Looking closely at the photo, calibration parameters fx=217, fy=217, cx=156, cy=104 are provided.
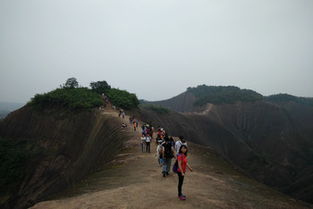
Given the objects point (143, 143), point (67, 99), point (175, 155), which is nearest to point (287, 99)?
point (67, 99)

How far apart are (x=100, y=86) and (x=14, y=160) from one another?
2802 centimetres

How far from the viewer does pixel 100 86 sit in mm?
57469

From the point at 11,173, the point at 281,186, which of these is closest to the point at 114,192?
the point at 11,173

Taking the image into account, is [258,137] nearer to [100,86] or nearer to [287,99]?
[287,99]

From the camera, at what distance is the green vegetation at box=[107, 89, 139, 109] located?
47487 mm

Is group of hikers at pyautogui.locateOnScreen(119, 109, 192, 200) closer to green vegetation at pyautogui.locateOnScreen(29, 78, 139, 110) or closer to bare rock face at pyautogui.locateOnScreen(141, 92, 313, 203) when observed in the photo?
green vegetation at pyautogui.locateOnScreen(29, 78, 139, 110)

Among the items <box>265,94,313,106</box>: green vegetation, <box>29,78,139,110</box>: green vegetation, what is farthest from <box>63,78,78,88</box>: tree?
<box>265,94,313,106</box>: green vegetation

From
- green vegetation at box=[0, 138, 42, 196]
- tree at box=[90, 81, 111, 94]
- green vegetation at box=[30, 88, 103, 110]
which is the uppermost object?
tree at box=[90, 81, 111, 94]

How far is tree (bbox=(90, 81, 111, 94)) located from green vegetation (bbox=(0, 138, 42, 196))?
20782 mm

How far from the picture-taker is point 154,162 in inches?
509

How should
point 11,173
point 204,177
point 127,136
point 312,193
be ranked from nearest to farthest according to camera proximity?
point 204,177 < point 127,136 < point 11,173 < point 312,193

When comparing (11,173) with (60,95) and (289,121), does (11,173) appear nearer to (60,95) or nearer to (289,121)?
(60,95)

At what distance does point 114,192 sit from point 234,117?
9605 centimetres

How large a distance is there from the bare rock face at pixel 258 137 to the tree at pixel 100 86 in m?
12.2
